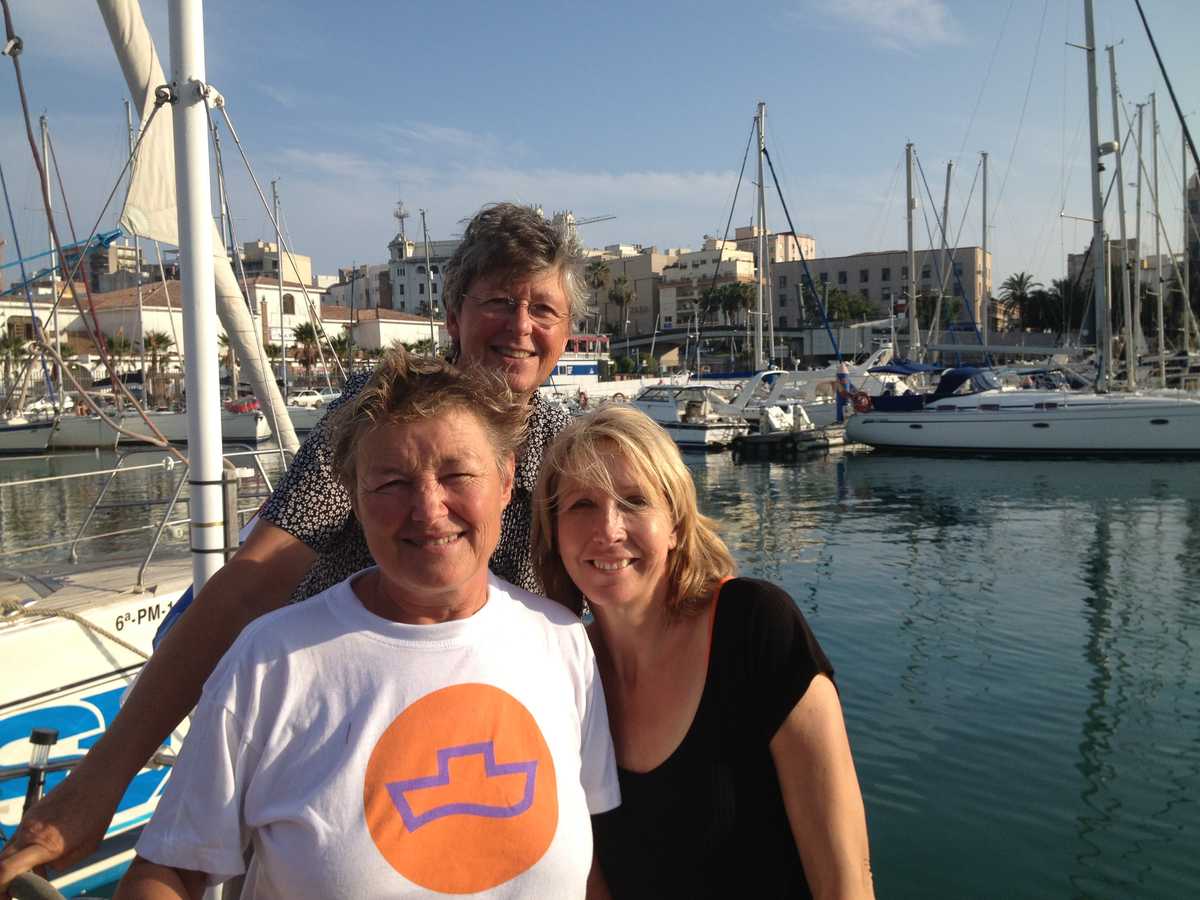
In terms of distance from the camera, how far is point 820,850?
198 centimetres

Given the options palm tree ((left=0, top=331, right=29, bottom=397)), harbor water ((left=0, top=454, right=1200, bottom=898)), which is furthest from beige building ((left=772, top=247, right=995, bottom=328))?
harbor water ((left=0, top=454, right=1200, bottom=898))

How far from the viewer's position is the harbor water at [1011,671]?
21.0 feet

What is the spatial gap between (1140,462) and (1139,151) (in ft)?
68.2

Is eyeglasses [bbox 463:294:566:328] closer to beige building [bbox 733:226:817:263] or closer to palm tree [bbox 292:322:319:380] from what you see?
palm tree [bbox 292:322:319:380]

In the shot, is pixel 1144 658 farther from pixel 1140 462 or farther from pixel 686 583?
pixel 1140 462

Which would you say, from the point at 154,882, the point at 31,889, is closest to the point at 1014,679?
the point at 154,882

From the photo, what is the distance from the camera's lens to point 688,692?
2.10 metres

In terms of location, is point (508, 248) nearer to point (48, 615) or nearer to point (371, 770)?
point (371, 770)

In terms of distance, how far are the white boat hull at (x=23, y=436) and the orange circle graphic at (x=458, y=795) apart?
4699 cm

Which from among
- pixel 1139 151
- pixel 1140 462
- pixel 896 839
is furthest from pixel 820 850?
pixel 1139 151

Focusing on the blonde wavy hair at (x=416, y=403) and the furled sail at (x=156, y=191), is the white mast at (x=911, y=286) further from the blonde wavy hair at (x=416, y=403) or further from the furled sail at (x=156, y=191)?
the blonde wavy hair at (x=416, y=403)

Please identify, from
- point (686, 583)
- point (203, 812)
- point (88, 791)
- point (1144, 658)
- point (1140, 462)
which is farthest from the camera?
point (1140, 462)

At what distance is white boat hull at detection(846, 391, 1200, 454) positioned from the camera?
28.9 metres

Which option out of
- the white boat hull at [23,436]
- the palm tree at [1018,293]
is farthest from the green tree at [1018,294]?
the white boat hull at [23,436]
